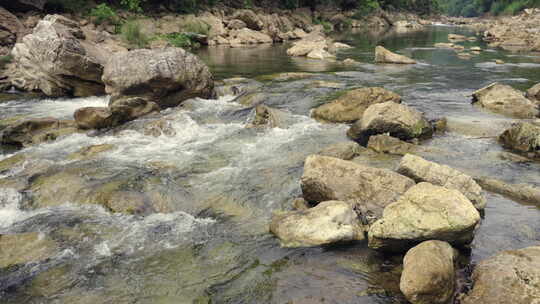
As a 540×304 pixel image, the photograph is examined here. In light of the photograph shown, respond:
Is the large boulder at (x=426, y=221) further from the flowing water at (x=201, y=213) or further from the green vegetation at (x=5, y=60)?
the green vegetation at (x=5, y=60)

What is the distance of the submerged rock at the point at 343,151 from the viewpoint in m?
8.07

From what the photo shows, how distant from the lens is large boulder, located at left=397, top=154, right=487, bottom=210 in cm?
583

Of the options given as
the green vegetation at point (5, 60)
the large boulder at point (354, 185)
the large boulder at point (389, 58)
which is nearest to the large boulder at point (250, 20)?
the large boulder at point (389, 58)

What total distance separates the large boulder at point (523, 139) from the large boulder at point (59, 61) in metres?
12.3

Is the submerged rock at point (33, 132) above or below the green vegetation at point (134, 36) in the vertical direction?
below

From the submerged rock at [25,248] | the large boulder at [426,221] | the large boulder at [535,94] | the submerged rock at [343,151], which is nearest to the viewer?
the large boulder at [426,221]

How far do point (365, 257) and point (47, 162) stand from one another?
659 centimetres

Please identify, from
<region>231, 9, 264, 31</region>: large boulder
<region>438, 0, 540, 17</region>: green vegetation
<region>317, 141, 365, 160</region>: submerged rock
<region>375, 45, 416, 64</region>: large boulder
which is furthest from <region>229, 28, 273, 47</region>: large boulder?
<region>438, 0, 540, 17</region>: green vegetation

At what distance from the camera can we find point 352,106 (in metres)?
11.0

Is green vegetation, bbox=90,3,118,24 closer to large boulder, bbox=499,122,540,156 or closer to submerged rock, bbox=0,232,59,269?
submerged rock, bbox=0,232,59,269

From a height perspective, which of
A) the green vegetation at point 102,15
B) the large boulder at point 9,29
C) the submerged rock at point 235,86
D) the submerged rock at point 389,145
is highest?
the green vegetation at point 102,15

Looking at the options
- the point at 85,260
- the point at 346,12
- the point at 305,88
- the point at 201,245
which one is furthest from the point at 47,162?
the point at 346,12

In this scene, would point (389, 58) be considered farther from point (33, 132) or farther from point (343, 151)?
point (33, 132)

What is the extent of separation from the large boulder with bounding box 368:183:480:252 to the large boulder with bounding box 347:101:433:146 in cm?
421
